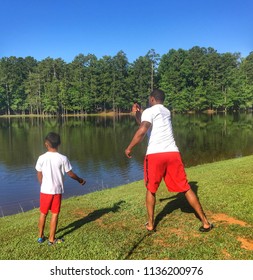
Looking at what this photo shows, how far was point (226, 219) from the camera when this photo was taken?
545 centimetres

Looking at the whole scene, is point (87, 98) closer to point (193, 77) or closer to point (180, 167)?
point (193, 77)

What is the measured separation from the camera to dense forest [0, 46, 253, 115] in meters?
80.2

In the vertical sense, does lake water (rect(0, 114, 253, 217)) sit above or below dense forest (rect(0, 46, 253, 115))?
below

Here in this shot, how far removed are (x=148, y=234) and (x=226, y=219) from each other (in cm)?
144

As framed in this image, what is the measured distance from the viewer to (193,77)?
84625 millimetres

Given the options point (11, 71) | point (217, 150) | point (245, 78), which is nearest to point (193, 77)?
point (245, 78)

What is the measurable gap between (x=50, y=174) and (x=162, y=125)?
76.1 inches

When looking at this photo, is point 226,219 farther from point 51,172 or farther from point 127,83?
point 127,83

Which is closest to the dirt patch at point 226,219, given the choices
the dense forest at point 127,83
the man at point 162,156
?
the man at point 162,156

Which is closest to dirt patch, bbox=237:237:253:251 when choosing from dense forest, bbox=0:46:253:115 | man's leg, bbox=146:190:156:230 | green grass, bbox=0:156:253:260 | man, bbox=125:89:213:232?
green grass, bbox=0:156:253:260

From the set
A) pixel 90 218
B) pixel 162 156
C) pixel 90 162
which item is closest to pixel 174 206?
pixel 90 218

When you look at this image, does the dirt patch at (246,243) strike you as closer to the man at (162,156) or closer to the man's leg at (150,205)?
the man at (162,156)

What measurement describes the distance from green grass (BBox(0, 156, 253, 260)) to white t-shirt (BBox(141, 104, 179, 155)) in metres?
1.38

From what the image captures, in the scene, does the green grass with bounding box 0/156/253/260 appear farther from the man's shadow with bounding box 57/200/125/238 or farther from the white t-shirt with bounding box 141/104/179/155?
the white t-shirt with bounding box 141/104/179/155
